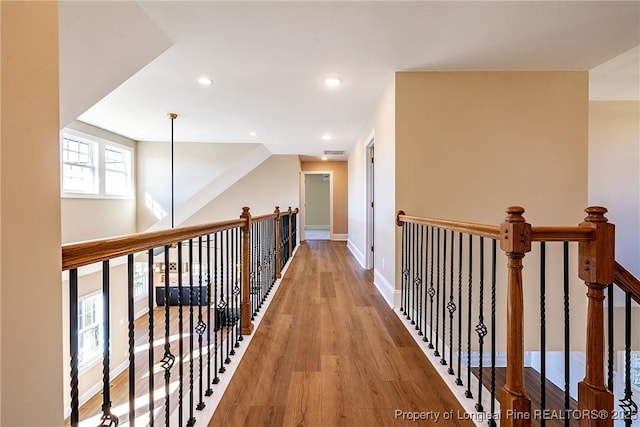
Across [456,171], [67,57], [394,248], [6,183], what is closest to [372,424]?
[6,183]

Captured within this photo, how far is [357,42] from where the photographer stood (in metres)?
2.42

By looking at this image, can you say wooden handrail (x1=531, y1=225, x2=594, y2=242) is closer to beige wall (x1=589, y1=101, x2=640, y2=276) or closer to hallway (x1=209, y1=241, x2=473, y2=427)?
hallway (x1=209, y1=241, x2=473, y2=427)

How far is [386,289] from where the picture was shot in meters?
3.27

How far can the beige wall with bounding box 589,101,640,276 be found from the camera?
4.03 metres

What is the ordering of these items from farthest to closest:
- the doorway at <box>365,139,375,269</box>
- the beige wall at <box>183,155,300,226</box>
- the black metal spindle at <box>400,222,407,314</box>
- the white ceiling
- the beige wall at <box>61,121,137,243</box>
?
the beige wall at <box>183,155,300,226</box> < the beige wall at <box>61,121,137,243</box> < the doorway at <box>365,139,375,269</box> < the black metal spindle at <box>400,222,407,314</box> < the white ceiling

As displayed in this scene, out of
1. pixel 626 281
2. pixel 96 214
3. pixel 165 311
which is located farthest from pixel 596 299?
pixel 96 214

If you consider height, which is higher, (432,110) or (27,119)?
(432,110)

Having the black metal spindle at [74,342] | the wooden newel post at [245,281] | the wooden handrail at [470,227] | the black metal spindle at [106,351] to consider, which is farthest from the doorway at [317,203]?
the black metal spindle at [74,342]

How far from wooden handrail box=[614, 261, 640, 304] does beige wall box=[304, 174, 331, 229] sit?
444 inches

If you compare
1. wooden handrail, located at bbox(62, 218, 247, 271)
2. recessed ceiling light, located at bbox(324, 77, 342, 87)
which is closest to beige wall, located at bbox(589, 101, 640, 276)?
recessed ceiling light, located at bbox(324, 77, 342, 87)

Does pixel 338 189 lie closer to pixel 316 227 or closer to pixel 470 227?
pixel 316 227

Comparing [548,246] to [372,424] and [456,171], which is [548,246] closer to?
[456,171]

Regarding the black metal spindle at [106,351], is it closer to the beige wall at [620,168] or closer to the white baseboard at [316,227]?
the beige wall at [620,168]

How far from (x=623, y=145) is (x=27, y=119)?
18.8 feet
